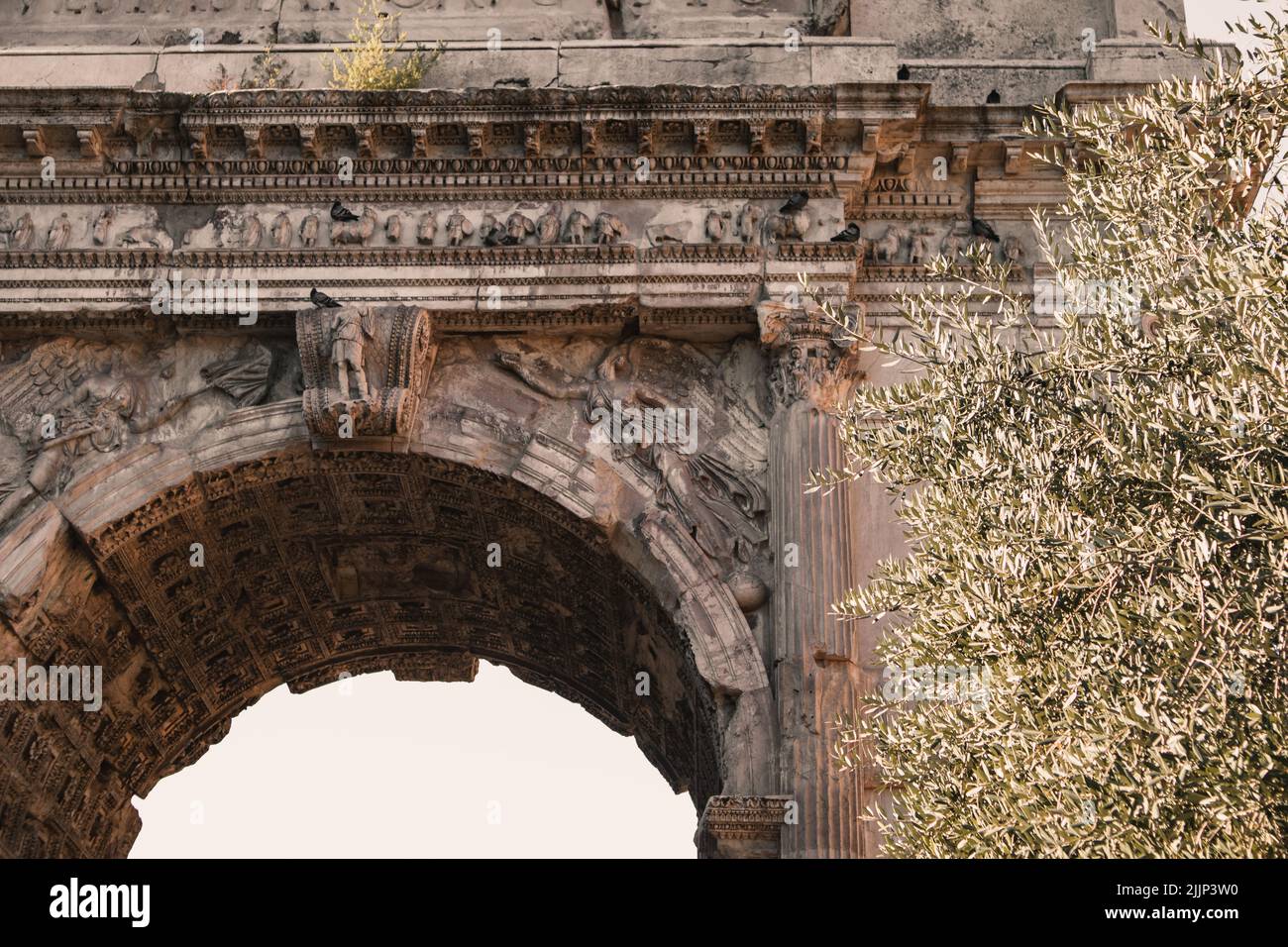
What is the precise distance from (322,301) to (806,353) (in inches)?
128

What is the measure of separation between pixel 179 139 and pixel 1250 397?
8.31m

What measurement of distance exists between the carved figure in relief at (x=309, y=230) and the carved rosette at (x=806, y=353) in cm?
310

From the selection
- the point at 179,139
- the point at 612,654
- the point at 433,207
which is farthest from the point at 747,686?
the point at 179,139

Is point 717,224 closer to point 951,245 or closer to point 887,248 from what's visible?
point 887,248

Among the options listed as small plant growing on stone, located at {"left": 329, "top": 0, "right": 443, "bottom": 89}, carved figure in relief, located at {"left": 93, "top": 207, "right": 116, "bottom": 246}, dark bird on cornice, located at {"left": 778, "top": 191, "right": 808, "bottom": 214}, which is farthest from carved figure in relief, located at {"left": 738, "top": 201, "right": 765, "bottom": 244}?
carved figure in relief, located at {"left": 93, "top": 207, "right": 116, "bottom": 246}

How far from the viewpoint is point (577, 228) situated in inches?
610

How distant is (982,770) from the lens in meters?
10.8

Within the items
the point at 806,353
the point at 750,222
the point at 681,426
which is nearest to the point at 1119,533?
the point at 806,353

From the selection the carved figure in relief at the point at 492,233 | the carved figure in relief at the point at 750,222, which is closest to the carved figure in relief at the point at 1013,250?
the carved figure in relief at the point at 750,222

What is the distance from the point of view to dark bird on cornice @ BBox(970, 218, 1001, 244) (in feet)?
51.3

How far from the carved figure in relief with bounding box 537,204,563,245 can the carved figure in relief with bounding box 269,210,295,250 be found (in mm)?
1708

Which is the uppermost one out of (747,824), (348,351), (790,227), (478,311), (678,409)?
(790,227)

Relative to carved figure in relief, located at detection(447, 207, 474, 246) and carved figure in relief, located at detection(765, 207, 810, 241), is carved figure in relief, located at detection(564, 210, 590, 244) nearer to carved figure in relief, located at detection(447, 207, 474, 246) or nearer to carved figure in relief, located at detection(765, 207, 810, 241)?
carved figure in relief, located at detection(447, 207, 474, 246)
